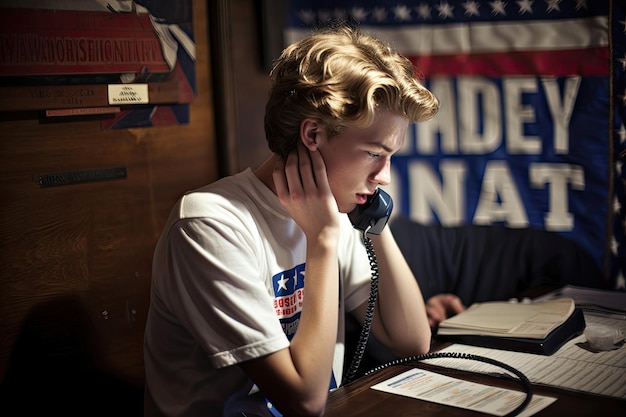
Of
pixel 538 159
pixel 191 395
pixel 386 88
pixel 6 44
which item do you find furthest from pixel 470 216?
pixel 6 44

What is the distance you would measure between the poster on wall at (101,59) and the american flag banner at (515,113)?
2.10 feet

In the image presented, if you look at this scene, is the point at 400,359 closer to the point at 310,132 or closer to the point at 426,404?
the point at 426,404

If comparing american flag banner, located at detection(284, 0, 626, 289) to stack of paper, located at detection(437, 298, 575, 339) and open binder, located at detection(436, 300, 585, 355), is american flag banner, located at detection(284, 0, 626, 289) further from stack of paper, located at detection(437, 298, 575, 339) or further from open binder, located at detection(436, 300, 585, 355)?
open binder, located at detection(436, 300, 585, 355)

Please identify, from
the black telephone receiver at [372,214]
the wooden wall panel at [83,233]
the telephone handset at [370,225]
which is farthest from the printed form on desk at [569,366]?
the wooden wall panel at [83,233]

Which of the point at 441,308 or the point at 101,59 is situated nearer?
the point at 101,59

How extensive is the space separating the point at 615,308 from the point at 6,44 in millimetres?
1772

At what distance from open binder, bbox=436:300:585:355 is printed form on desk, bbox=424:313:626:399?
0.01 metres

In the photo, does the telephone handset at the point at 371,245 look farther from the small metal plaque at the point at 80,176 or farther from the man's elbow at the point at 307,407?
the small metal plaque at the point at 80,176

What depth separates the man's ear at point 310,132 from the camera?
5.26 feet

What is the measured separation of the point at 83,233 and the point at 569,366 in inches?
50.9

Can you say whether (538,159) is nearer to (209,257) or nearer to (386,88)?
(386,88)

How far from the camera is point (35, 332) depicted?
76.5 inches

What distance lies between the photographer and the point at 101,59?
78.4 inches

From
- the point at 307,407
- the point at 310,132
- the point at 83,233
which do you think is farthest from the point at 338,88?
the point at 83,233
